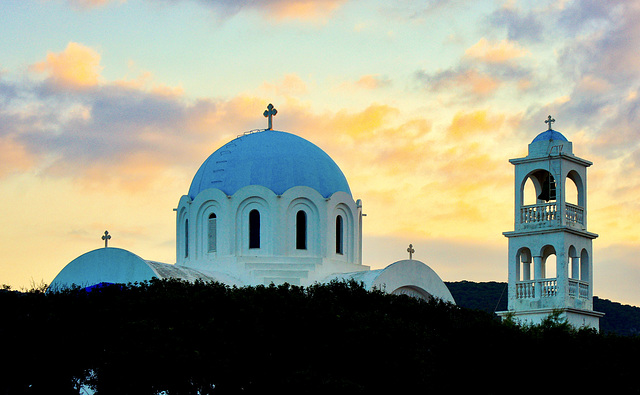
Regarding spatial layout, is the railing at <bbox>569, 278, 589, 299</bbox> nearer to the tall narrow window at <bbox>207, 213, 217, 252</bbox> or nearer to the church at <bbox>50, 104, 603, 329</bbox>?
the church at <bbox>50, 104, 603, 329</bbox>

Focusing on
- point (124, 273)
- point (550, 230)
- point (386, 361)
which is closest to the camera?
point (386, 361)

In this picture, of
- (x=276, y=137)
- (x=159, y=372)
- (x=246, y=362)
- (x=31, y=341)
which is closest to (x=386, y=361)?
(x=246, y=362)

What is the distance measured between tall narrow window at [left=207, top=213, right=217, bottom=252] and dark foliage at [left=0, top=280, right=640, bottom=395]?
733cm

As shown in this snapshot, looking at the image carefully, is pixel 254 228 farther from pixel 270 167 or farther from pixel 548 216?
pixel 548 216

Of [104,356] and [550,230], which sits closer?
[104,356]

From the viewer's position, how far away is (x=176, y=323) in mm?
28281

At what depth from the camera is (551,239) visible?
125 feet

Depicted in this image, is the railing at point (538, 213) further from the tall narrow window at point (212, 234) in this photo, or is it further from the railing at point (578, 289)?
the tall narrow window at point (212, 234)

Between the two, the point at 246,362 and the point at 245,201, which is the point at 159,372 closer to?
the point at 246,362

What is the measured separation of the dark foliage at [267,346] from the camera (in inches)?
1085

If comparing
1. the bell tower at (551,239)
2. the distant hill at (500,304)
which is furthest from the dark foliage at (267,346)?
the distant hill at (500,304)

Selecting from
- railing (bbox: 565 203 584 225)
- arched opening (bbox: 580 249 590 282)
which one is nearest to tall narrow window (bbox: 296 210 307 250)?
railing (bbox: 565 203 584 225)

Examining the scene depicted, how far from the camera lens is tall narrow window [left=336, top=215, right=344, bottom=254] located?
40.3 meters

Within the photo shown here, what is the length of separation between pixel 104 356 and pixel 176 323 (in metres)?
1.78
